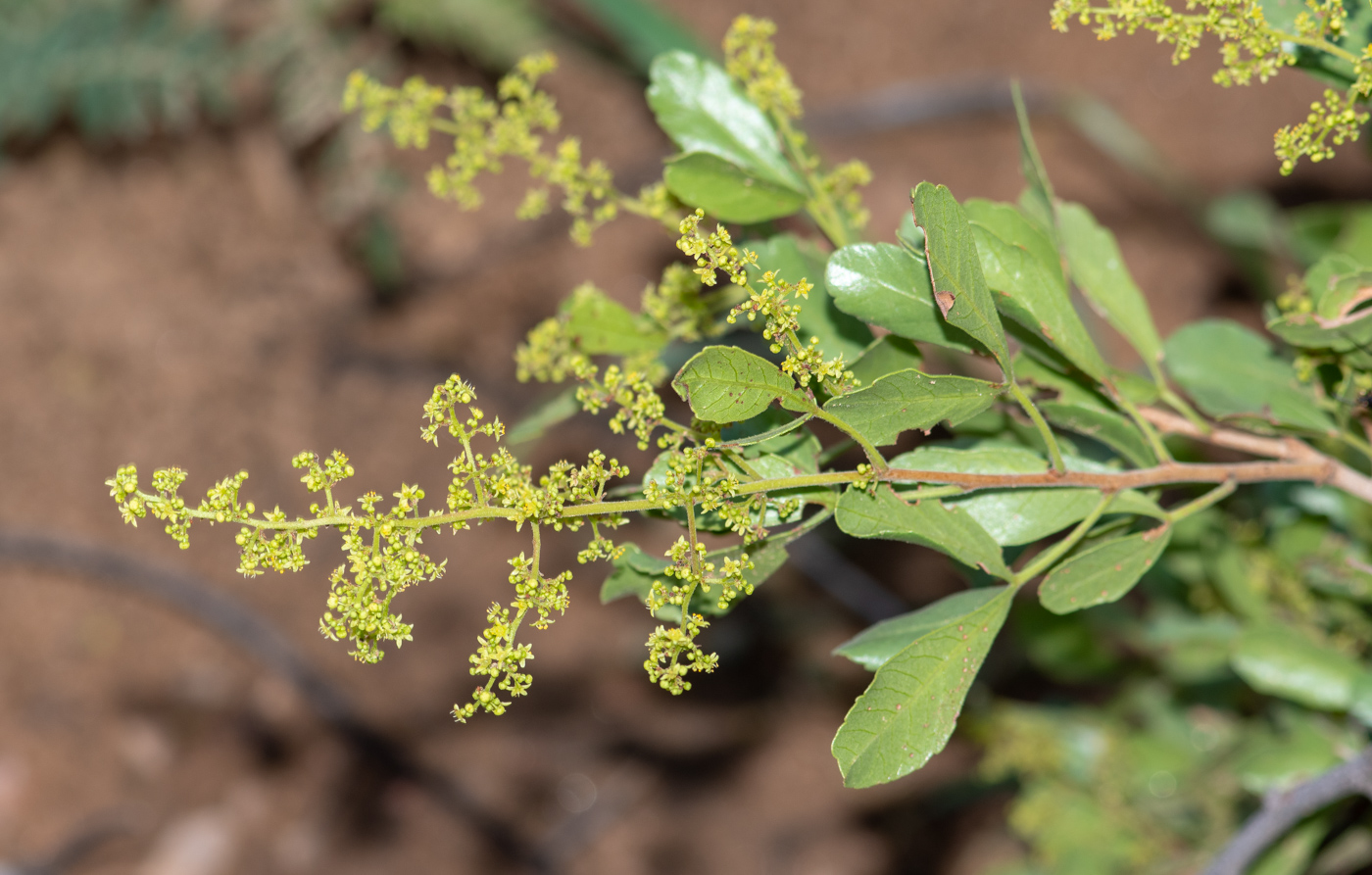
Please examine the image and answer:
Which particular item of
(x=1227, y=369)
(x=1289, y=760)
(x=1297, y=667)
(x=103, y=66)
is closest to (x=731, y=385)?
(x=1227, y=369)

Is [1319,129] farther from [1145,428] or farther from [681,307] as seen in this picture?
[681,307]

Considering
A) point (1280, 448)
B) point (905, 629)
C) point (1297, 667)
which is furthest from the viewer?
point (1297, 667)

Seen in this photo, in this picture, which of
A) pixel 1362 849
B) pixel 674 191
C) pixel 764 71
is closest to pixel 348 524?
pixel 674 191

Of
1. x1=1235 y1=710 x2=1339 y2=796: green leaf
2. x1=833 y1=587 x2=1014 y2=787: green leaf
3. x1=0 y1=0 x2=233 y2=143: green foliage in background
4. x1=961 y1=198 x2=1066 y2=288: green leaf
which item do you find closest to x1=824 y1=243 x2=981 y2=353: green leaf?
x1=961 y1=198 x2=1066 y2=288: green leaf

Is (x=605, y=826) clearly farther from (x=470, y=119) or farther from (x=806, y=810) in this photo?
(x=470, y=119)

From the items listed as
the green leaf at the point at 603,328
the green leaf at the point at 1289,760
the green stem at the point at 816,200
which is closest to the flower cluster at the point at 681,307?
the green leaf at the point at 603,328

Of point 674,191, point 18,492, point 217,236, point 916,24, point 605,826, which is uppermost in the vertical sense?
point 674,191

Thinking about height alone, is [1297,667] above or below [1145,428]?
below
